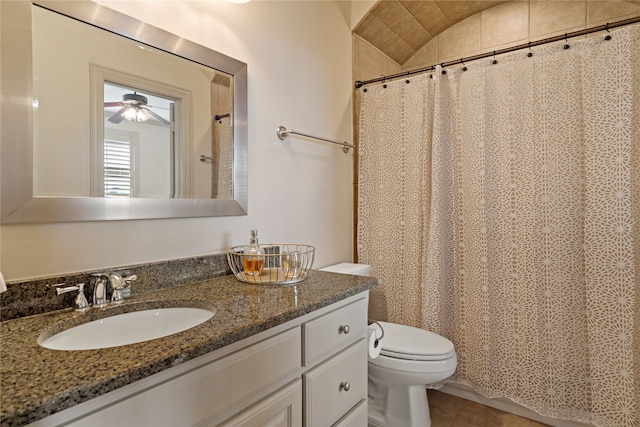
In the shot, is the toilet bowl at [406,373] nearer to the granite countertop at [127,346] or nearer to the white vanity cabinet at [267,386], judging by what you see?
the white vanity cabinet at [267,386]

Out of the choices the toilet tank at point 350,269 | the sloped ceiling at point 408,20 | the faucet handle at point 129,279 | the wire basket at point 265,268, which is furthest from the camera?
the sloped ceiling at point 408,20

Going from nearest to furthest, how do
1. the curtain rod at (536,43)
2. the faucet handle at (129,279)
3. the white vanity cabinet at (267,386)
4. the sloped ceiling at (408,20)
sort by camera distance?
the white vanity cabinet at (267,386) < the faucet handle at (129,279) < the curtain rod at (536,43) < the sloped ceiling at (408,20)

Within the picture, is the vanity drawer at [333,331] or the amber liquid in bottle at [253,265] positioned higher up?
the amber liquid in bottle at [253,265]

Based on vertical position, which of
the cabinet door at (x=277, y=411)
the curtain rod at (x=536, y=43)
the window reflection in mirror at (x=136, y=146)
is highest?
the curtain rod at (x=536, y=43)

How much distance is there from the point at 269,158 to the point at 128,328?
972 mm

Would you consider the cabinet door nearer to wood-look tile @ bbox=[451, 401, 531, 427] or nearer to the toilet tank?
the toilet tank

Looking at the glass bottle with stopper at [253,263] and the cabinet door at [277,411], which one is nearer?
the cabinet door at [277,411]

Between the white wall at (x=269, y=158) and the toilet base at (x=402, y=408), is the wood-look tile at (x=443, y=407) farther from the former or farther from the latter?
the white wall at (x=269, y=158)

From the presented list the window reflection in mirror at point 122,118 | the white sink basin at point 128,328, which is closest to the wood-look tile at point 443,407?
the white sink basin at point 128,328

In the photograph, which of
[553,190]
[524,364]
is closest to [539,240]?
[553,190]

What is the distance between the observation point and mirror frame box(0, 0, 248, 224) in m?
0.94

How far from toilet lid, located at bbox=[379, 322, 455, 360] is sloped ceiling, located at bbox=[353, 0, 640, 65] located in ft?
6.34

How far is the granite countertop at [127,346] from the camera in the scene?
0.57 metres

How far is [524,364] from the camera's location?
1.79 m
